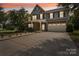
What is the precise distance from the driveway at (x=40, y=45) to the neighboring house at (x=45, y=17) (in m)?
0.16

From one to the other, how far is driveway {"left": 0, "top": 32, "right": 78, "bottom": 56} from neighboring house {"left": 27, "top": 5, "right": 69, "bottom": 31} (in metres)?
0.16

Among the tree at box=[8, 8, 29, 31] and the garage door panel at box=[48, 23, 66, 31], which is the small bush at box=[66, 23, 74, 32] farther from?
the tree at box=[8, 8, 29, 31]

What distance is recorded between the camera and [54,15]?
5387mm

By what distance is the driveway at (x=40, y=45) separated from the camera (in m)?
5.26

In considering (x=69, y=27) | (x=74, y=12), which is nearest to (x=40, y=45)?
(x=69, y=27)

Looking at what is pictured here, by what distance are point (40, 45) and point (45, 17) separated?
0.46 m

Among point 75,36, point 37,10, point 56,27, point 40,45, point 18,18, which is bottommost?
point 40,45

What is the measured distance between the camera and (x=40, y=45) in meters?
5.30

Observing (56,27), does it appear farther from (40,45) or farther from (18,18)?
(18,18)

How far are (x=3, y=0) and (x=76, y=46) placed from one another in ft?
4.43

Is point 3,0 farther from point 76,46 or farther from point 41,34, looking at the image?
point 76,46

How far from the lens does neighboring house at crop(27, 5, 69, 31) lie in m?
5.34

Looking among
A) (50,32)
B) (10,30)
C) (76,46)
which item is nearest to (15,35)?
(10,30)

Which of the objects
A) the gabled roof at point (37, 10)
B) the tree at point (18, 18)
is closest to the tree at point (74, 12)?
the gabled roof at point (37, 10)
